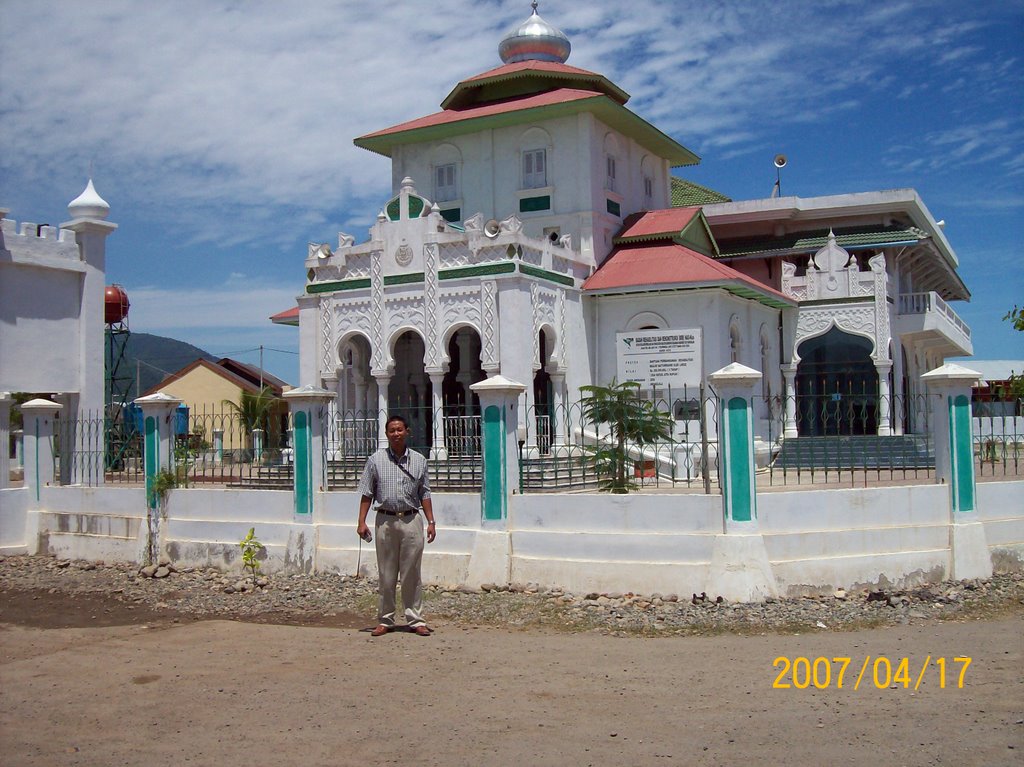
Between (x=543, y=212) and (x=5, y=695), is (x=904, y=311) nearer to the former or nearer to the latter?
(x=543, y=212)

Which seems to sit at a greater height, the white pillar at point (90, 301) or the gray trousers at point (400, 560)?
the white pillar at point (90, 301)

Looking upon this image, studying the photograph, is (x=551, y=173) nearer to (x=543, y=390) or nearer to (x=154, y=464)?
(x=543, y=390)

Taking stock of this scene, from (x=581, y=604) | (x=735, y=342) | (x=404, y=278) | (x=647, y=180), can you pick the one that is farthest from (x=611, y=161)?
(x=581, y=604)

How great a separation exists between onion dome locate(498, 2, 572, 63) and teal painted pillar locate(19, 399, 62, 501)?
13775 millimetres

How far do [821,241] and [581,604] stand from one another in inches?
622

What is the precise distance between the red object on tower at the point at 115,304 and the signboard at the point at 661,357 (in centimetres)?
1707

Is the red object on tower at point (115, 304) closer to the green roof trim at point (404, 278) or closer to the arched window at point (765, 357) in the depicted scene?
the green roof trim at point (404, 278)

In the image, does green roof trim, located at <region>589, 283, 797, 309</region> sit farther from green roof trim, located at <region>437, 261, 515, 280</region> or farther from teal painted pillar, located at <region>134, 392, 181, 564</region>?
teal painted pillar, located at <region>134, 392, 181, 564</region>

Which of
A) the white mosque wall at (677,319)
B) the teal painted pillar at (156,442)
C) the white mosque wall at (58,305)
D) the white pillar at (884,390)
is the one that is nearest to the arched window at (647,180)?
the white mosque wall at (677,319)

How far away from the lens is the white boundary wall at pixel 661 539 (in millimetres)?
9453

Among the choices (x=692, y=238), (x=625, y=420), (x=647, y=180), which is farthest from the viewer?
(x=647, y=180)

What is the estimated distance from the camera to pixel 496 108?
20469 millimetres

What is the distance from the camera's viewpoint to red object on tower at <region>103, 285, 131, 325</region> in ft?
92.3
